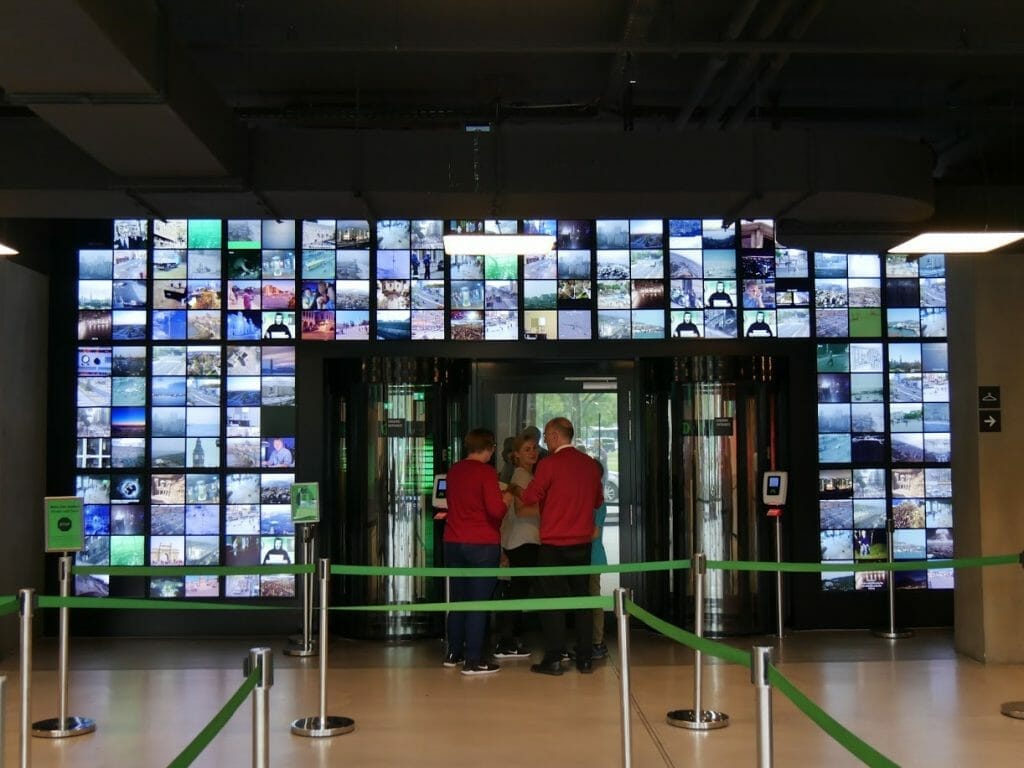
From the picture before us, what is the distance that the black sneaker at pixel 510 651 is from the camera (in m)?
8.88

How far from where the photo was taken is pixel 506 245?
24.9 ft

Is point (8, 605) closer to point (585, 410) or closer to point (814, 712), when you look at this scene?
point (814, 712)

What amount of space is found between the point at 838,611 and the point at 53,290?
7.12 m

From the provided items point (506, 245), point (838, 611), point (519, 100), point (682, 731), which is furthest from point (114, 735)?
point (838, 611)

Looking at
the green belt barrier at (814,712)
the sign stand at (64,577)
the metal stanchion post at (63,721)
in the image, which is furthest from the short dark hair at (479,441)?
the green belt barrier at (814,712)

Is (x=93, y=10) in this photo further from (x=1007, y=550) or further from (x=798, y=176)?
(x=1007, y=550)

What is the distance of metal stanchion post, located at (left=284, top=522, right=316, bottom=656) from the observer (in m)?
9.10

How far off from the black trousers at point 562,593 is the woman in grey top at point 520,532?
437 millimetres

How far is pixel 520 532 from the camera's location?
8.66 m

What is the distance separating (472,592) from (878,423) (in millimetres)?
4134

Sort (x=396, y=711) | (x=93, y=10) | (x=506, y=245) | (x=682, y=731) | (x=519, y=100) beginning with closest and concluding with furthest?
1. (x=93, y=10)
2. (x=682, y=731)
3. (x=396, y=711)
4. (x=506, y=245)
5. (x=519, y=100)

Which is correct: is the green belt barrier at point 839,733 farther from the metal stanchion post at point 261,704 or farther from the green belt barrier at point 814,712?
the metal stanchion post at point 261,704

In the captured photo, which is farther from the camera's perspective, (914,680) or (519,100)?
(519,100)

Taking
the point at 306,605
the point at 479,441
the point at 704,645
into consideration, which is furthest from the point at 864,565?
the point at 306,605
